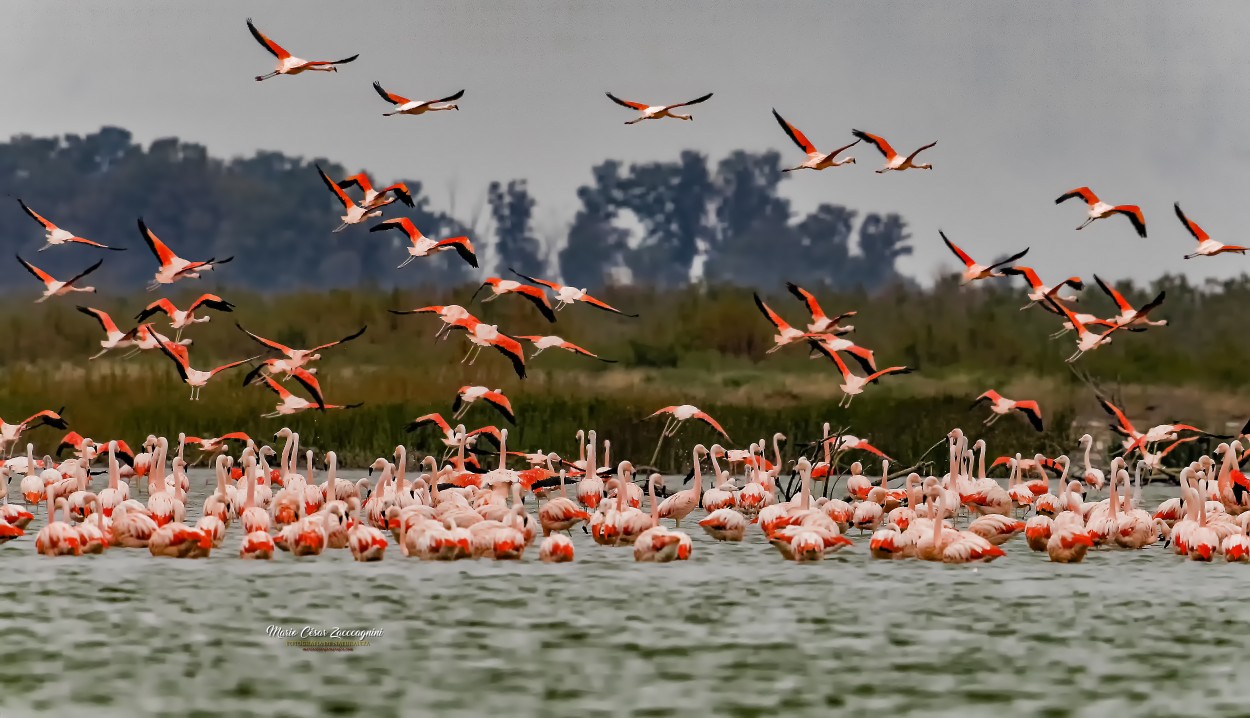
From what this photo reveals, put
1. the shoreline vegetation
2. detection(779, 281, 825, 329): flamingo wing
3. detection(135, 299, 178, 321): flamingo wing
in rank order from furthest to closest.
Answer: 1. the shoreline vegetation
2. detection(779, 281, 825, 329): flamingo wing
3. detection(135, 299, 178, 321): flamingo wing

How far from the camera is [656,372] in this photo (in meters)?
33.0

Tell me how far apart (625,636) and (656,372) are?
21.1 m

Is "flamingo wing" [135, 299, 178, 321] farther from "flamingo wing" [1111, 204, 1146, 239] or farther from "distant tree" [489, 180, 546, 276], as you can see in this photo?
"distant tree" [489, 180, 546, 276]

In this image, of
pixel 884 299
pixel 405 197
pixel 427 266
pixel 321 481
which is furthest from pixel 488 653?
pixel 427 266

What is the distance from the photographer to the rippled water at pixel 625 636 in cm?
1002

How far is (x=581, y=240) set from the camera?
6575 centimetres

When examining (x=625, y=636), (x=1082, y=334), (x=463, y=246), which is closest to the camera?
(x=625, y=636)

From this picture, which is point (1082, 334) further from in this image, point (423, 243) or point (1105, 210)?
point (423, 243)

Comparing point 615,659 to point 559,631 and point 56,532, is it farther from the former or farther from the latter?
point 56,532

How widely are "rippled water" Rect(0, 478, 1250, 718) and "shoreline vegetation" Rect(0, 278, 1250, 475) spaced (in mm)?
9352

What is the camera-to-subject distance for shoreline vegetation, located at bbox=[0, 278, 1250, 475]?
25906mm

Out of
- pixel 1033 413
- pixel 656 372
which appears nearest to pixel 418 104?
pixel 1033 413

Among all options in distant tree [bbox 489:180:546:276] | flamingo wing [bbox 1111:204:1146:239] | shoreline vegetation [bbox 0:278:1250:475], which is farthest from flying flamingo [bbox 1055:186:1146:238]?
distant tree [bbox 489:180:546:276]

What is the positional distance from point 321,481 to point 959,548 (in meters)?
11.6
